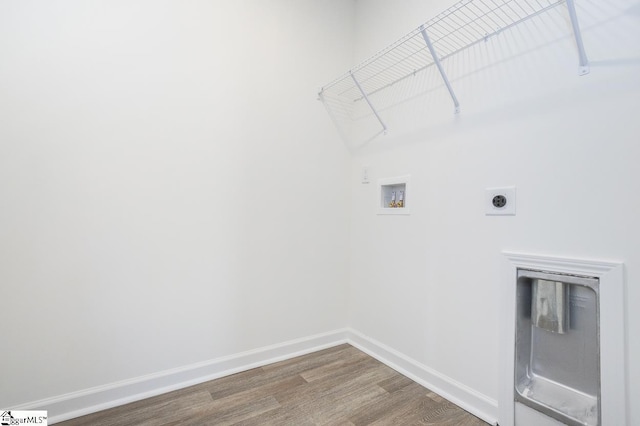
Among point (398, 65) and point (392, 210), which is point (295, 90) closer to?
point (398, 65)

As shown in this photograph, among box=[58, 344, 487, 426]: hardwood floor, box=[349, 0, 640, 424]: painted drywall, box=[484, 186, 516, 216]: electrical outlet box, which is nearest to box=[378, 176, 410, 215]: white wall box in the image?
box=[349, 0, 640, 424]: painted drywall

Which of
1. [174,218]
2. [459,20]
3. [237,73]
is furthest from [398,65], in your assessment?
[174,218]

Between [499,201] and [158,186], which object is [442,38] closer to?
[499,201]

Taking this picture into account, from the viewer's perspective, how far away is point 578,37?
1.14 metres

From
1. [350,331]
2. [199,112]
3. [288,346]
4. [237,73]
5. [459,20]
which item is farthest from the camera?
[350,331]

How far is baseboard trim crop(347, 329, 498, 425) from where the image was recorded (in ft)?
4.71

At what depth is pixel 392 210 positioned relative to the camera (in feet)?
6.54

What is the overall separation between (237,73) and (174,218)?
39.3 inches

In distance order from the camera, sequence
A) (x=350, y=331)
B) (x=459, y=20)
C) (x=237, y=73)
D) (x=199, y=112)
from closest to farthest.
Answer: (x=459, y=20)
(x=199, y=112)
(x=237, y=73)
(x=350, y=331)

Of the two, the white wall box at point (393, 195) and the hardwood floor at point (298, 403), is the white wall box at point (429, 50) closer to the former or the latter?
the white wall box at point (393, 195)

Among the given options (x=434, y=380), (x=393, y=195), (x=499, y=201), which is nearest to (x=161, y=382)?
(x=434, y=380)

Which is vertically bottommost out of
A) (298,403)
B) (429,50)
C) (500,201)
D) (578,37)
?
(298,403)

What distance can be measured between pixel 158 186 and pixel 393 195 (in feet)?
4.89
